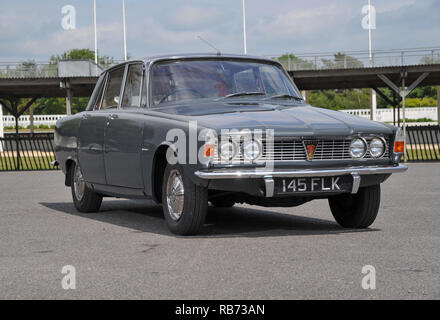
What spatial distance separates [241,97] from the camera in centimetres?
825

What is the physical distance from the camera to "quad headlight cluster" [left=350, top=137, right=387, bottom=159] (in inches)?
289

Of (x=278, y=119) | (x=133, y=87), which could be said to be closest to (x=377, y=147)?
(x=278, y=119)

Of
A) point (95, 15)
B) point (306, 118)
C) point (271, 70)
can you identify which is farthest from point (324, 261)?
point (95, 15)

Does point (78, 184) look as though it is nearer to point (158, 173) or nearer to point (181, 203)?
point (158, 173)

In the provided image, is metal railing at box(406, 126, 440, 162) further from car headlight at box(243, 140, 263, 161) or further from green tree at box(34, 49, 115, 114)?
green tree at box(34, 49, 115, 114)

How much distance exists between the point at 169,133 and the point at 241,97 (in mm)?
1267

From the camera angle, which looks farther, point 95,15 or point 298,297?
point 95,15

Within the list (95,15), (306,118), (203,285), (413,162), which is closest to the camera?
(203,285)

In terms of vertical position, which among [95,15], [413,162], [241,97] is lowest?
[413,162]

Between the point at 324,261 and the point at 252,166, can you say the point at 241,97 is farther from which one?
the point at 324,261

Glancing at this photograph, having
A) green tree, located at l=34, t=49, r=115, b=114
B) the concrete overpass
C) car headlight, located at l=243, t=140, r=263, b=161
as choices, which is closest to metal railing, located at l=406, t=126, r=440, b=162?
the concrete overpass

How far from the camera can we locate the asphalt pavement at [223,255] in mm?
4773

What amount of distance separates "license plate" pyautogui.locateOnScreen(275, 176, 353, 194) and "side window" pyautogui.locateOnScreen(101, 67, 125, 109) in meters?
2.89

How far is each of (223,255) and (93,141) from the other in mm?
3616
